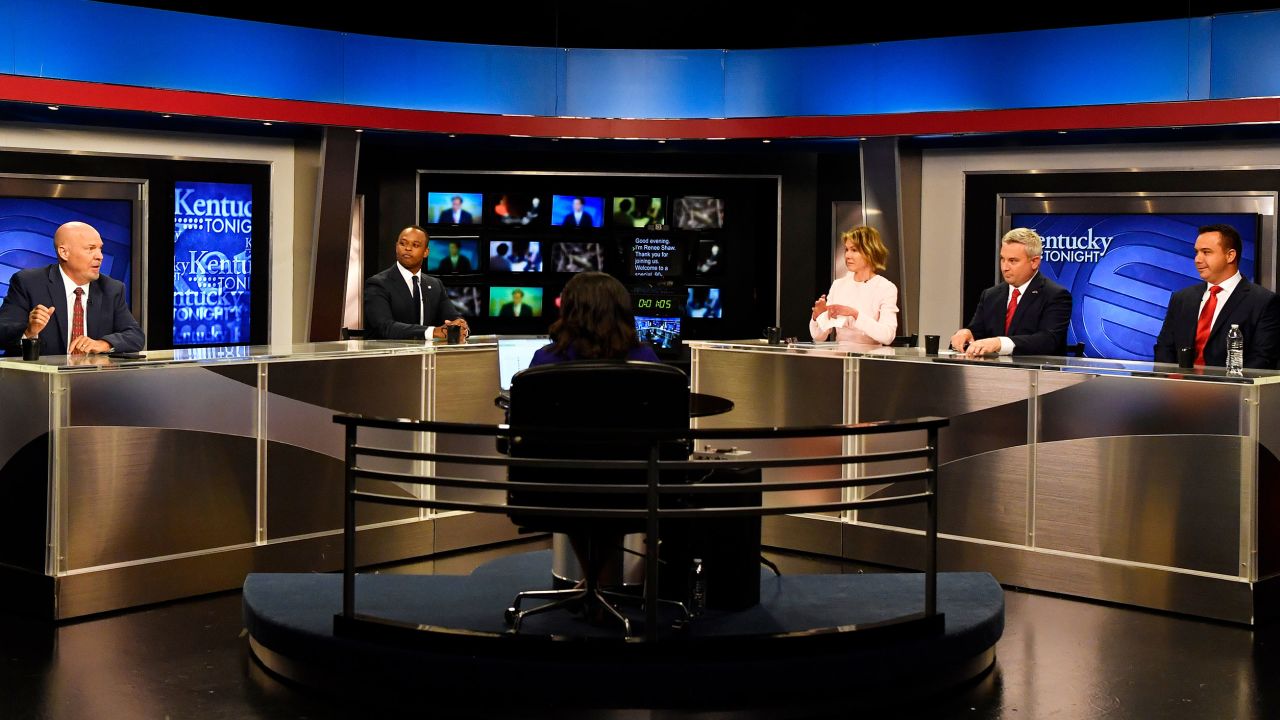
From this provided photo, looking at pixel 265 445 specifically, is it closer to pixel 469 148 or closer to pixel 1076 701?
pixel 1076 701

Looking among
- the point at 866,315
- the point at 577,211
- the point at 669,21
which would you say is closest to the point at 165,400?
the point at 866,315

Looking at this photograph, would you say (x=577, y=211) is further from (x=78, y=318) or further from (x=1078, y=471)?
(x=1078, y=471)

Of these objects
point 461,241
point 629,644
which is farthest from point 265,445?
point 461,241

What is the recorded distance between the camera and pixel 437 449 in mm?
6355

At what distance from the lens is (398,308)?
7.00 metres

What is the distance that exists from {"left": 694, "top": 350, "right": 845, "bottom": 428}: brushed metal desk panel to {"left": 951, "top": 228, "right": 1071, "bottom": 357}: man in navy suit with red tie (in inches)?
24.8

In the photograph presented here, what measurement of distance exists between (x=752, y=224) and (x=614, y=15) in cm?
239

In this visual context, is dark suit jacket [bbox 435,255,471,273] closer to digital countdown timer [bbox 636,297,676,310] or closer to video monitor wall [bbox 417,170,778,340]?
video monitor wall [bbox 417,170,778,340]

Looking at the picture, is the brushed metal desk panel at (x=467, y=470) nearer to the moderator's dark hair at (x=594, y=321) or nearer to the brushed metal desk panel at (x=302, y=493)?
the brushed metal desk panel at (x=302, y=493)

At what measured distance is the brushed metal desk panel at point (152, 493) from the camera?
197 inches

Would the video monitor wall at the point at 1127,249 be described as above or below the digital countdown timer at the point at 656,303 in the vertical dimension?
above

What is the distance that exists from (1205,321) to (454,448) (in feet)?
11.7

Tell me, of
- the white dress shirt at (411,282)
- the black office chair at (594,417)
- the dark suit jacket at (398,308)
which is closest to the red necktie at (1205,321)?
the black office chair at (594,417)

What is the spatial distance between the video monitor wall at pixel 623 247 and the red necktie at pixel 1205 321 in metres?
4.56
